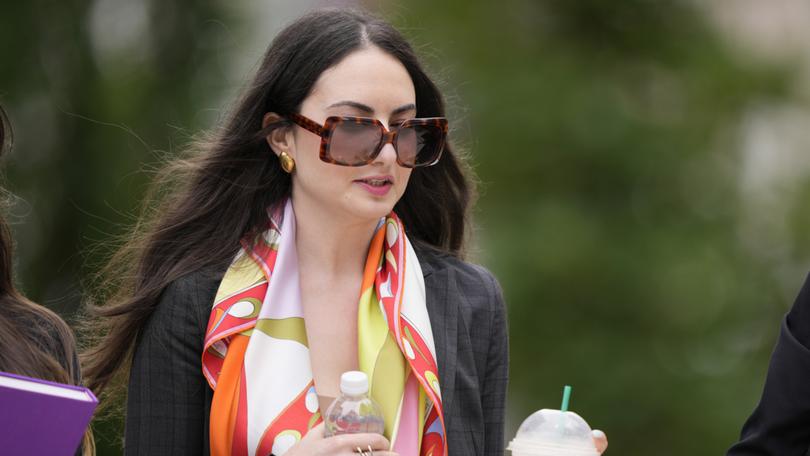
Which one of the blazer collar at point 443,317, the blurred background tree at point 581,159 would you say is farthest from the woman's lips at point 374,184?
the blurred background tree at point 581,159

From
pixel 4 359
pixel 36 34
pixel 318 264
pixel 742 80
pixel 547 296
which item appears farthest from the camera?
pixel 742 80

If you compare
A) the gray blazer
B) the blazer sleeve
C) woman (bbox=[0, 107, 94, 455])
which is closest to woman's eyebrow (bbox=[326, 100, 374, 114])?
the gray blazer

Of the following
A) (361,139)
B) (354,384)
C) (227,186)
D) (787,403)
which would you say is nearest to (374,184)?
(361,139)

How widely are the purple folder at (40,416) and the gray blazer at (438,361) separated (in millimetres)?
815

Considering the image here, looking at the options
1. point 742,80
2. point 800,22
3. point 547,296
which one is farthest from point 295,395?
point 800,22

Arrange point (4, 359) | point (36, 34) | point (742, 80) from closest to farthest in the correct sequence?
point (4, 359) → point (36, 34) → point (742, 80)

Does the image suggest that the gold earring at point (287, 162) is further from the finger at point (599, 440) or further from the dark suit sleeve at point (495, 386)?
the finger at point (599, 440)

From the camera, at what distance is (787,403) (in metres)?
3.12

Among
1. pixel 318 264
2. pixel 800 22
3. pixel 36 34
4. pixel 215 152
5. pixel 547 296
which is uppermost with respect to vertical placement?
pixel 800 22

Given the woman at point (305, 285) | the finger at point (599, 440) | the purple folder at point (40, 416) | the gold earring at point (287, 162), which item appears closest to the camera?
the purple folder at point (40, 416)

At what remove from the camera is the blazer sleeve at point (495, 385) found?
365 cm

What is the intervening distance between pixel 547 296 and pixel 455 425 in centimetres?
461

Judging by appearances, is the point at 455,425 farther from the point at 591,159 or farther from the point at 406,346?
the point at 591,159

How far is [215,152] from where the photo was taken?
3.69 meters
